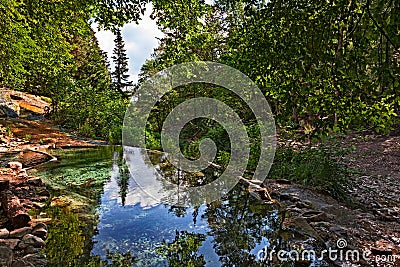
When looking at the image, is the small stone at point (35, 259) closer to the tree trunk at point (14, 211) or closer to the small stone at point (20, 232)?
the small stone at point (20, 232)

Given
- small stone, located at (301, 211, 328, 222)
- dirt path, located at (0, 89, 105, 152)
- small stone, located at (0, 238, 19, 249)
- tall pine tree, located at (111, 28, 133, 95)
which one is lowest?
small stone, located at (0, 238, 19, 249)

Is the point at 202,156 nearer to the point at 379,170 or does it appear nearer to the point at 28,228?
the point at 379,170

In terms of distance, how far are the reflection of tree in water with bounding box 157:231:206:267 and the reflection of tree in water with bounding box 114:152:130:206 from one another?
4.54 ft

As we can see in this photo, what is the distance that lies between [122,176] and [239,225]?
10.1ft

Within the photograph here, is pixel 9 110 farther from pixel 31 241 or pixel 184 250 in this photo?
pixel 184 250

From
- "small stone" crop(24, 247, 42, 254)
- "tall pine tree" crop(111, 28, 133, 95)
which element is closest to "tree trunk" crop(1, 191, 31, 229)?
"small stone" crop(24, 247, 42, 254)

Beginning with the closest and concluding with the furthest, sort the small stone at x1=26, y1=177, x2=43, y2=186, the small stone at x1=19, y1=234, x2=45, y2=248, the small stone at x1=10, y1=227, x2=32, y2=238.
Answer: the small stone at x1=19, y1=234, x2=45, y2=248, the small stone at x1=10, y1=227, x2=32, y2=238, the small stone at x1=26, y1=177, x2=43, y2=186

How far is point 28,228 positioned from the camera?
3156 mm

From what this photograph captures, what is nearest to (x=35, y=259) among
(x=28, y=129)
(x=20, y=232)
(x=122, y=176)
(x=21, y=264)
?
(x=21, y=264)

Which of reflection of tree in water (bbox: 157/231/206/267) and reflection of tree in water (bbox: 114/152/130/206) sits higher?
reflection of tree in water (bbox: 114/152/130/206)

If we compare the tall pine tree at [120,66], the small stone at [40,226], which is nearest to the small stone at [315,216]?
the small stone at [40,226]

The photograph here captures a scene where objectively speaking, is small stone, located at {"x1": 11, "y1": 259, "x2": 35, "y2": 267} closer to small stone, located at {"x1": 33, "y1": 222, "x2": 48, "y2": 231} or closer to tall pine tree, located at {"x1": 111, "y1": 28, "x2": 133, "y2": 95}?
small stone, located at {"x1": 33, "y1": 222, "x2": 48, "y2": 231}

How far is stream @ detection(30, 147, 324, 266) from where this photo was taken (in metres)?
2.81

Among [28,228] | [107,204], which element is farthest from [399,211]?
[28,228]
